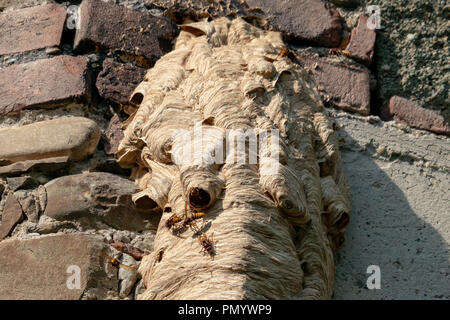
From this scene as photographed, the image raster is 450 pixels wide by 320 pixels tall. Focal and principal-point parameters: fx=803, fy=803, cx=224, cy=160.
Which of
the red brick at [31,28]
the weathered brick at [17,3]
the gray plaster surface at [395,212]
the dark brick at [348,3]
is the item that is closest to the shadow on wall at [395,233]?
the gray plaster surface at [395,212]

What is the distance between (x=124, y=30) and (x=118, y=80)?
9.0 inches

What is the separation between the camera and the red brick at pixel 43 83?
8.50ft

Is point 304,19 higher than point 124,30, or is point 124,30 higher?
point 304,19

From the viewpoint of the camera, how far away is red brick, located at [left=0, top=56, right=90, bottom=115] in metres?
2.59

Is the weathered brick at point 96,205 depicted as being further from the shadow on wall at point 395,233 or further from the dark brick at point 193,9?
the dark brick at point 193,9

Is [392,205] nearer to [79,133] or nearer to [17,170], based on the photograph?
[79,133]

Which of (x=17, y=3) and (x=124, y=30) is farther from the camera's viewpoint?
(x=17, y=3)

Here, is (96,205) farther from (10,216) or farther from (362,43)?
(362,43)

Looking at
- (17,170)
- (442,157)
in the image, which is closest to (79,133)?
(17,170)

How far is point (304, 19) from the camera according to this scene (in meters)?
2.98

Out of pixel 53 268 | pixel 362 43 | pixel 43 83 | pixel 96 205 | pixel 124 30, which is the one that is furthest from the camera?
pixel 362 43

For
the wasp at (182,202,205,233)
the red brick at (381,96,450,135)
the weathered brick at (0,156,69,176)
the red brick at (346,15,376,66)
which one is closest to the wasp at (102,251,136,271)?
the wasp at (182,202,205,233)

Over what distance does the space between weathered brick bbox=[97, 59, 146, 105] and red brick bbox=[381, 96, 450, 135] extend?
884 millimetres

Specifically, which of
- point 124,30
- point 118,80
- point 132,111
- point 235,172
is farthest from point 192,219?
point 124,30
